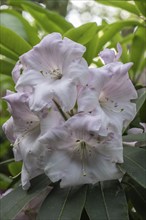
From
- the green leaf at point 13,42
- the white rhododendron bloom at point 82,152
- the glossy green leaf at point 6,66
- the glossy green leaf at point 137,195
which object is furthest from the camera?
the glossy green leaf at point 6,66

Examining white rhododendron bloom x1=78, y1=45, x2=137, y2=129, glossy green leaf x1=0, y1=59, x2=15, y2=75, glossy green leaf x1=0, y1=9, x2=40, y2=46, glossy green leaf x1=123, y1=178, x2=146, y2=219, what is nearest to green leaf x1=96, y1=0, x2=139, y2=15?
glossy green leaf x1=0, y1=9, x2=40, y2=46

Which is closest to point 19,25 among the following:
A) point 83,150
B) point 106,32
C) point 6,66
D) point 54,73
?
point 6,66

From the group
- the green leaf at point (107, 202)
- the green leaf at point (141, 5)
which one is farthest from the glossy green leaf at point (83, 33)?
the green leaf at point (107, 202)

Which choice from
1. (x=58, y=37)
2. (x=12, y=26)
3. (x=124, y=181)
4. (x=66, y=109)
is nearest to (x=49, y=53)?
(x=58, y=37)

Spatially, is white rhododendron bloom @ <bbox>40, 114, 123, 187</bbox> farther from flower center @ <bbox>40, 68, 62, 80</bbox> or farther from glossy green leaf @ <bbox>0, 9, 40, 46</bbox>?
glossy green leaf @ <bbox>0, 9, 40, 46</bbox>

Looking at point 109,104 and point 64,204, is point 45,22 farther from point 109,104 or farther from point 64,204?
point 64,204

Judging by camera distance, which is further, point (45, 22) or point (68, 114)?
point (45, 22)

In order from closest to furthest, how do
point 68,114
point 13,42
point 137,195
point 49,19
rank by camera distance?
1. point 68,114
2. point 137,195
3. point 13,42
4. point 49,19

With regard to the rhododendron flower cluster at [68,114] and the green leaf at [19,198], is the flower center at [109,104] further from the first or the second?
the green leaf at [19,198]
